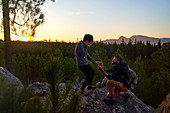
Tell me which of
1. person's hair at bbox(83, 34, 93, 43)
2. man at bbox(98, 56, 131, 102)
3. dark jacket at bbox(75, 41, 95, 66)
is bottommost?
man at bbox(98, 56, 131, 102)

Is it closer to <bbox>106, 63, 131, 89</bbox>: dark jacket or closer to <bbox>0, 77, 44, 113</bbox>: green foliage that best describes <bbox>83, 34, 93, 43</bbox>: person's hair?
<bbox>106, 63, 131, 89</bbox>: dark jacket

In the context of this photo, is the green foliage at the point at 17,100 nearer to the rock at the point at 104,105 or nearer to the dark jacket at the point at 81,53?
the dark jacket at the point at 81,53

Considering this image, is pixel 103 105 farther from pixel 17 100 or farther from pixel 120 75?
pixel 17 100

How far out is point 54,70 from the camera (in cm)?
160

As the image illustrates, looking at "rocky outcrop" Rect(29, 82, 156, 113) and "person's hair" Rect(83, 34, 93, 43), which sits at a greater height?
"person's hair" Rect(83, 34, 93, 43)

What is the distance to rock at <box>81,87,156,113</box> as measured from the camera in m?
4.38

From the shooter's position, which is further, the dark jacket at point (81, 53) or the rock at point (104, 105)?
the rock at point (104, 105)

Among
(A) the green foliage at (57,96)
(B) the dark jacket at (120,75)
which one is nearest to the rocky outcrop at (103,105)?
(B) the dark jacket at (120,75)

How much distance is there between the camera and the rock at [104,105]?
14.4ft

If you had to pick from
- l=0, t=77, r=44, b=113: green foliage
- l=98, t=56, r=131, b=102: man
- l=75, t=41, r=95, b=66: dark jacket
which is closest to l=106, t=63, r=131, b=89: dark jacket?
l=98, t=56, r=131, b=102: man

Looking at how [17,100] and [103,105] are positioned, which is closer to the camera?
[17,100]

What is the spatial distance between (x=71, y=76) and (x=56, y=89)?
280 inches

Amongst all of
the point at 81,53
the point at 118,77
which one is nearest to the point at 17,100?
the point at 81,53

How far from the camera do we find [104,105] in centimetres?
450
